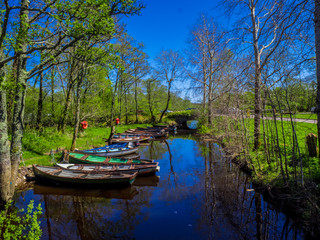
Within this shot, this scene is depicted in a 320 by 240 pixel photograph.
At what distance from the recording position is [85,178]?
8.80 meters

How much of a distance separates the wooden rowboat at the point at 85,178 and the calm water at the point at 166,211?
0.36m

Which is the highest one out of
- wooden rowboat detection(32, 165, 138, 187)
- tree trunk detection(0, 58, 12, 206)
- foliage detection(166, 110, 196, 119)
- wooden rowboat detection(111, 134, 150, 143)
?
foliage detection(166, 110, 196, 119)

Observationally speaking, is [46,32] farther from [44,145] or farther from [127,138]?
[127,138]

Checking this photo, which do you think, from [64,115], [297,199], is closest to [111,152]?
[64,115]

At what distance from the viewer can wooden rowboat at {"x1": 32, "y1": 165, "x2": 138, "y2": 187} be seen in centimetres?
880

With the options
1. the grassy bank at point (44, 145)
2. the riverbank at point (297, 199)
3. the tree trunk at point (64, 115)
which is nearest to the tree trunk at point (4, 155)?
the grassy bank at point (44, 145)

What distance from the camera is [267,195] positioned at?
746 centimetres

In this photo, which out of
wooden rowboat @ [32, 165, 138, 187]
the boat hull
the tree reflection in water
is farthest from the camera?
the boat hull

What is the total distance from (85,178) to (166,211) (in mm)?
4270

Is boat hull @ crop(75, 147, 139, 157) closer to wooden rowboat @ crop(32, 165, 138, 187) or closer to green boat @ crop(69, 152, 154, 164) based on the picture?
green boat @ crop(69, 152, 154, 164)

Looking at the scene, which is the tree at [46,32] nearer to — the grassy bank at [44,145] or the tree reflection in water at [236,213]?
the grassy bank at [44,145]

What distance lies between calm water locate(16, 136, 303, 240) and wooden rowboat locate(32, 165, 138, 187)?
36 cm

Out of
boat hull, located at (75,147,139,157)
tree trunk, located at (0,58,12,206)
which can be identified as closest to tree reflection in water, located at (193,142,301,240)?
tree trunk, located at (0,58,12,206)

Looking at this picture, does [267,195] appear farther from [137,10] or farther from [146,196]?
[137,10]
